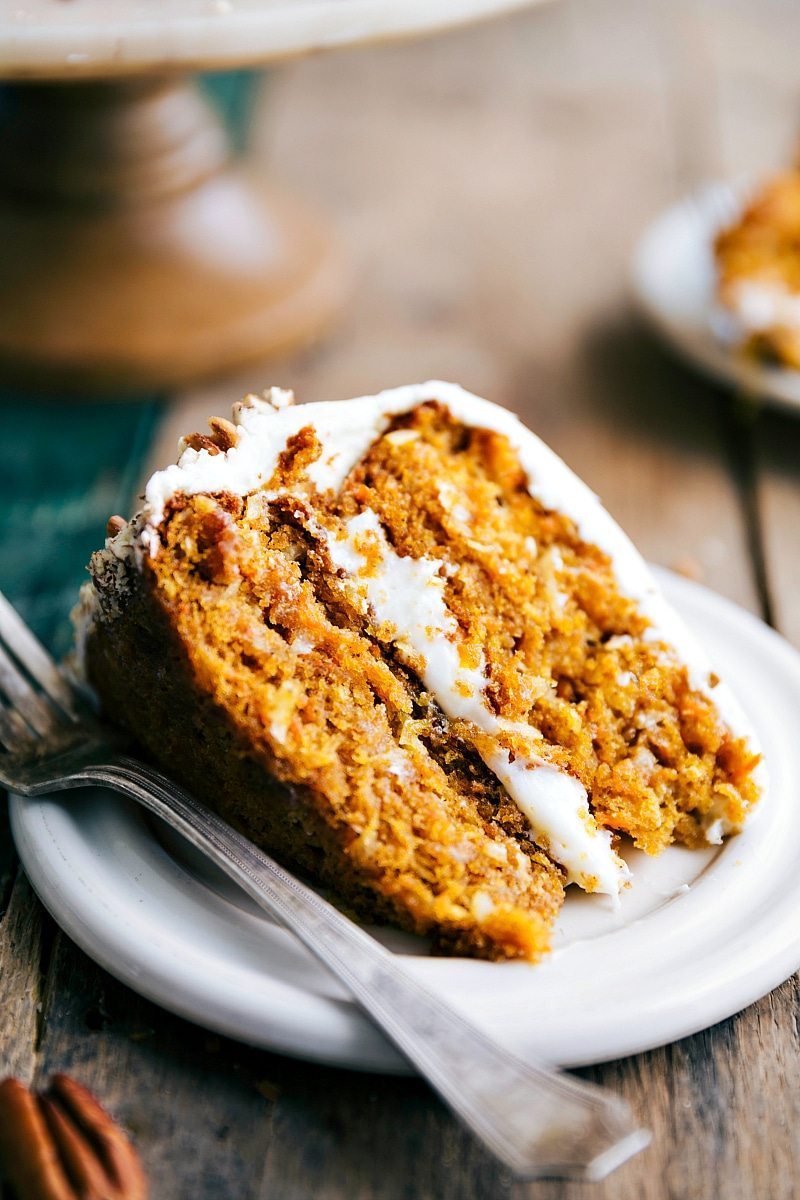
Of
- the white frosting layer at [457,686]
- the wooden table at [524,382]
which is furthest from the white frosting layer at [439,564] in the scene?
the wooden table at [524,382]

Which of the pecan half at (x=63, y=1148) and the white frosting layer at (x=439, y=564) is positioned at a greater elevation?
the white frosting layer at (x=439, y=564)

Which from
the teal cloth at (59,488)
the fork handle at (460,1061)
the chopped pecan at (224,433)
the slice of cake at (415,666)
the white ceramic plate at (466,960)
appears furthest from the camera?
the teal cloth at (59,488)

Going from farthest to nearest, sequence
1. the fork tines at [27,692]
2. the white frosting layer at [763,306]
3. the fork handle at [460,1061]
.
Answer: the white frosting layer at [763,306], the fork tines at [27,692], the fork handle at [460,1061]

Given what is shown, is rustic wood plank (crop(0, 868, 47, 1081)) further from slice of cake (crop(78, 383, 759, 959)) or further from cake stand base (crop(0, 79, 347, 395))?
cake stand base (crop(0, 79, 347, 395))

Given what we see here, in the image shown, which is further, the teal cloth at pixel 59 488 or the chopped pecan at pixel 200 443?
the teal cloth at pixel 59 488

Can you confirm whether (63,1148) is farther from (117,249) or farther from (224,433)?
(117,249)

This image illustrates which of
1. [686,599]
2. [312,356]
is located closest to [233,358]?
[312,356]

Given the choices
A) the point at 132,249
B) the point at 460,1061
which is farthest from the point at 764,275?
the point at 460,1061

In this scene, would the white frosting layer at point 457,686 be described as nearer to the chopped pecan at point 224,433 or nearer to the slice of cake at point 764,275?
the chopped pecan at point 224,433
